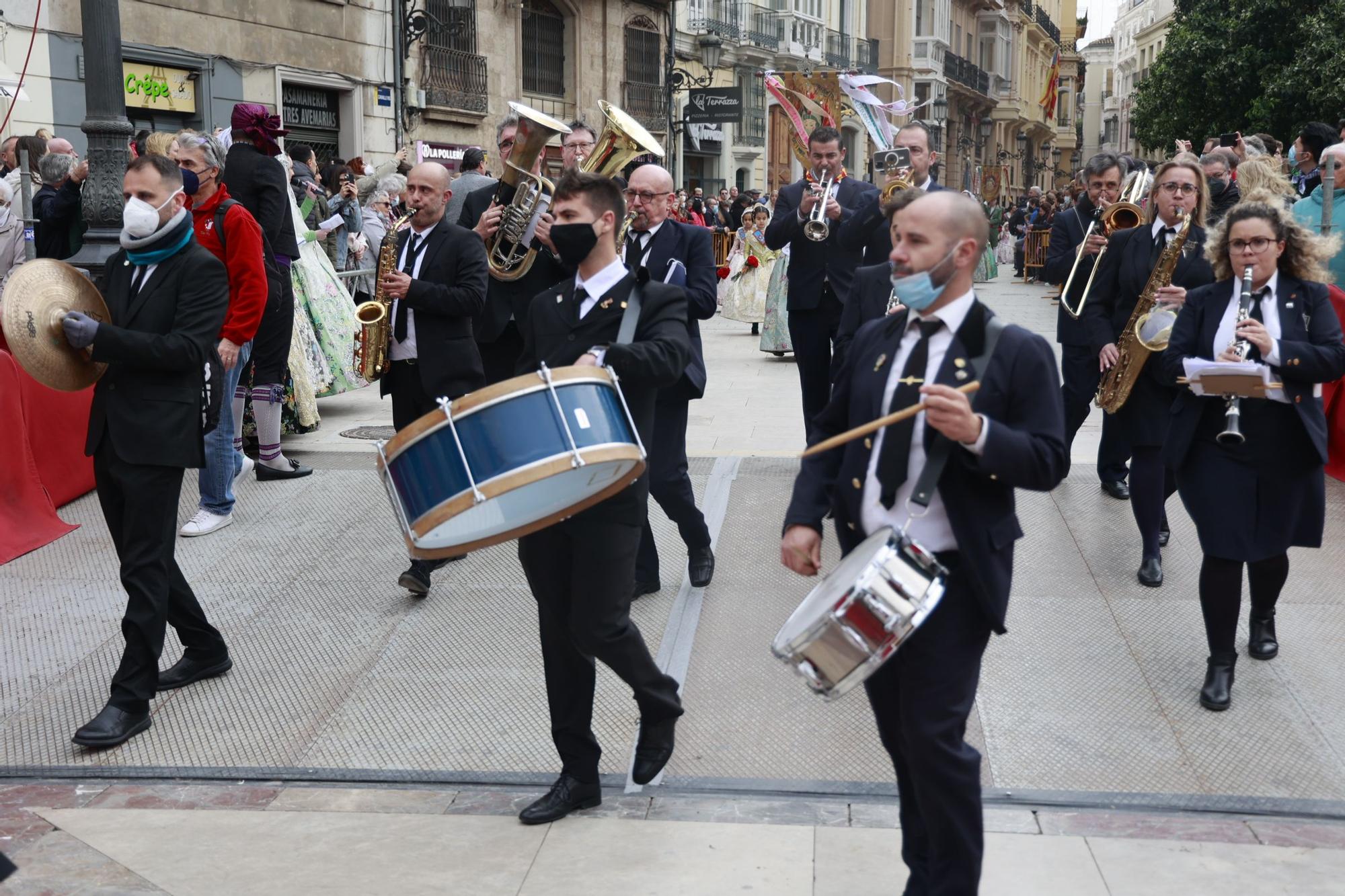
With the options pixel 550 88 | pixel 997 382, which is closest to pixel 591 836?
pixel 997 382

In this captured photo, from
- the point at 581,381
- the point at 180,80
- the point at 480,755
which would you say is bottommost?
the point at 480,755

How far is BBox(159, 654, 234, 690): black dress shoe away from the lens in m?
5.39

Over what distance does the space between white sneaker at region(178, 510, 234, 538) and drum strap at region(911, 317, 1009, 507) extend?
5169mm

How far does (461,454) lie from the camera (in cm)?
364

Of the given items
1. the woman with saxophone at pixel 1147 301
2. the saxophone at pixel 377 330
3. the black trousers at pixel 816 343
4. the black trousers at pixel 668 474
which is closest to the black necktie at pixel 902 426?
the black trousers at pixel 668 474

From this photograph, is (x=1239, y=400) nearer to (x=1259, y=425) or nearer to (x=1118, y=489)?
(x=1259, y=425)

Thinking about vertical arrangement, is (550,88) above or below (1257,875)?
above

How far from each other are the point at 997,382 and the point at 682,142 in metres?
32.4

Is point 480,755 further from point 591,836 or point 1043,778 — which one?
point 1043,778

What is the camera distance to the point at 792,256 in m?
7.82

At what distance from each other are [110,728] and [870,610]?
3.08 meters

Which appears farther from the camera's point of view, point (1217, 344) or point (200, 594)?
point (200, 594)

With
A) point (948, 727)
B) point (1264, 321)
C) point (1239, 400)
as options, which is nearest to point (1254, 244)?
point (1264, 321)

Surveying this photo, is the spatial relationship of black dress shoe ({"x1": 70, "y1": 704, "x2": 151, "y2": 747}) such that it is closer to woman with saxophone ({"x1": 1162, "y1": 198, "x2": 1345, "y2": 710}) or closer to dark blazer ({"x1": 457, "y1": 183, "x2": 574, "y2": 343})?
dark blazer ({"x1": 457, "y1": 183, "x2": 574, "y2": 343})
